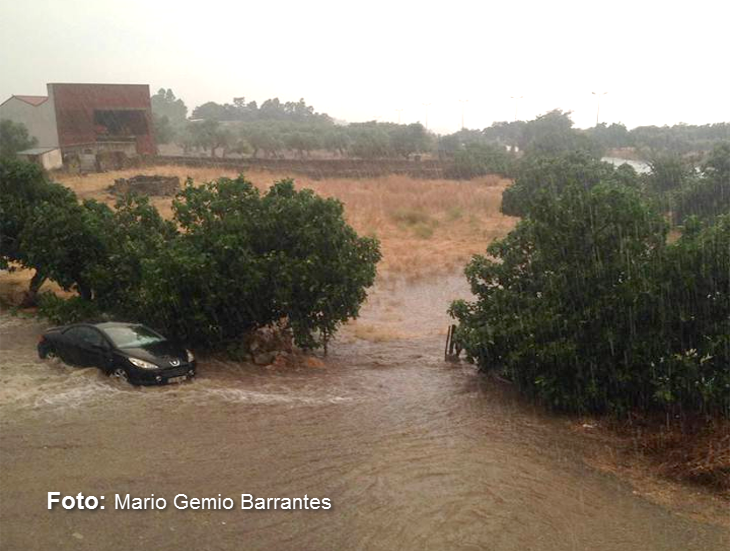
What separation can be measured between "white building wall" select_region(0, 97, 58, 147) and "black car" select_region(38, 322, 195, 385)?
1622 inches

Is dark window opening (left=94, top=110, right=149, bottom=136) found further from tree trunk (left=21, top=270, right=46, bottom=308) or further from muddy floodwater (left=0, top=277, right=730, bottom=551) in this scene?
muddy floodwater (left=0, top=277, right=730, bottom=551)

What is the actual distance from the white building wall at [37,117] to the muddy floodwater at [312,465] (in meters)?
40.6

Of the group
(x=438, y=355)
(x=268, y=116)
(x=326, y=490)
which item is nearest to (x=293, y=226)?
(x=438, y=355)

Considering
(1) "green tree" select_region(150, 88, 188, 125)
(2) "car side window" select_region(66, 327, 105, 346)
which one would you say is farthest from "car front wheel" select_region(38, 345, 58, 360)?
(1) "green tree" select_region(150, 88, 188, 125)

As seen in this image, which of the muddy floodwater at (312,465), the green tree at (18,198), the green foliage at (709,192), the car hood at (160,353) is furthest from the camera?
the green foliage at (709,192)

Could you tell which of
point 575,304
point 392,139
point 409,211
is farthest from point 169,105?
point 575,304

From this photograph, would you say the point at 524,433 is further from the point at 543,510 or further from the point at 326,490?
the point at 326,490

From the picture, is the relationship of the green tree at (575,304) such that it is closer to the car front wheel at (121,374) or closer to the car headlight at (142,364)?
the car headlight at (142,364)

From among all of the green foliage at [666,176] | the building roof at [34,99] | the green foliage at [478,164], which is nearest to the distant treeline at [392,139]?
the green foliage at [478,164]

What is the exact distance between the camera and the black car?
1273cm

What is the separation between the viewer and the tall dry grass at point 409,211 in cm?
2983

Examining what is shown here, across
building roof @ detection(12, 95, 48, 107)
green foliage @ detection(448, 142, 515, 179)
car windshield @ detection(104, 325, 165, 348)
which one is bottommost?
car windshield @ detection(104, 325, 165, 348)

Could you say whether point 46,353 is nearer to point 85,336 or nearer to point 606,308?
point 85,336

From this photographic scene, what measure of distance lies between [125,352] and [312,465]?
505cm
